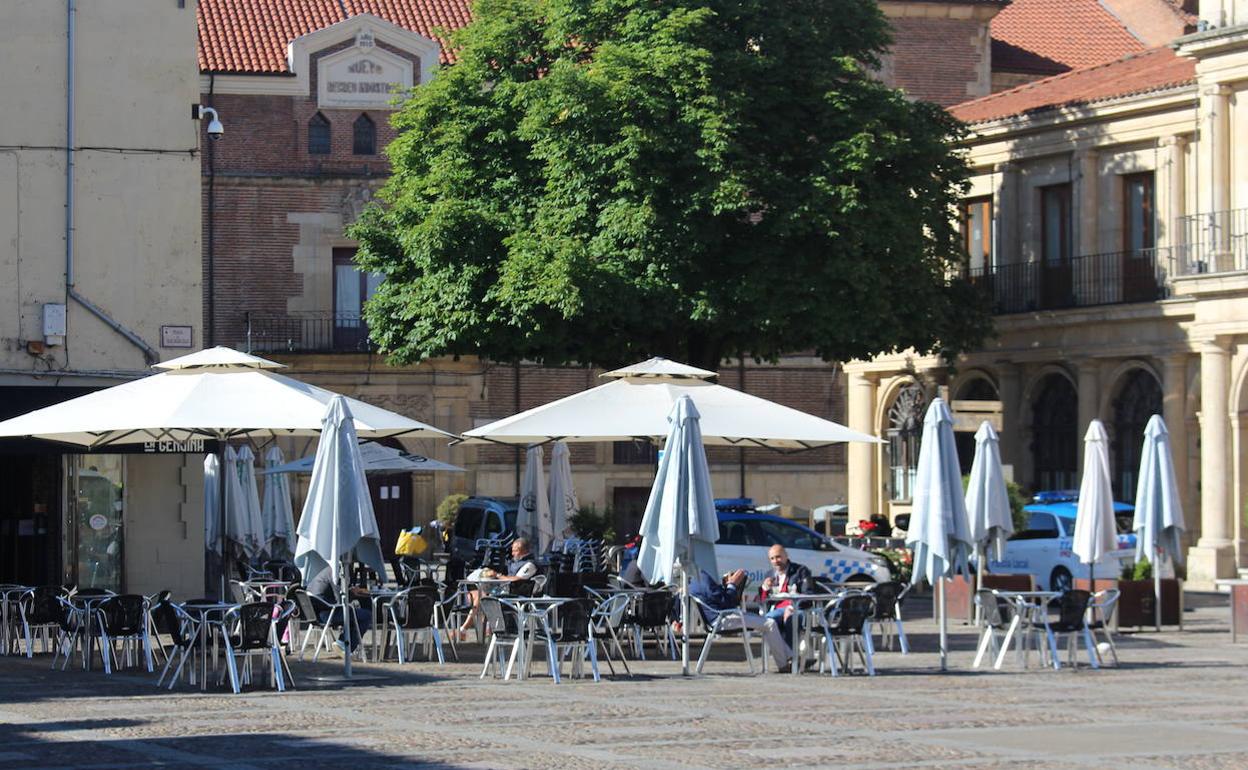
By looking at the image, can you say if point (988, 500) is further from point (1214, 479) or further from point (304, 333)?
point (304, 333)

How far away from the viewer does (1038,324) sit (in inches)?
1548

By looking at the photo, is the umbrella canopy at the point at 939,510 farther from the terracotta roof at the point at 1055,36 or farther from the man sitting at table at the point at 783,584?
the terracotta roof at the point at 1055,36

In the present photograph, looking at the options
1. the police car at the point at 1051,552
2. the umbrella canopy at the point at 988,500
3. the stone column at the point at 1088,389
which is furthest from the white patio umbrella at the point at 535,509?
the stone column at the point at 1088,389

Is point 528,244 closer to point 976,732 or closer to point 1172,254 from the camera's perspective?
point 1172,254

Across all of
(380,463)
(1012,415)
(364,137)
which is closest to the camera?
(380,463)

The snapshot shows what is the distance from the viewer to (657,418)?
23.2m

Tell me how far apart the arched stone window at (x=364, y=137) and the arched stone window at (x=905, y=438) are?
1498 cm

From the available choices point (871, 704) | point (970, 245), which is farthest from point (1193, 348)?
point (871, 704)

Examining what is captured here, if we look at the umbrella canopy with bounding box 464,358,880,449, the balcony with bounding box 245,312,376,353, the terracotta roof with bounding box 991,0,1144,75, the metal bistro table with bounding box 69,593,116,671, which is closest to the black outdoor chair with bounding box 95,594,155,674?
the metal bistro table with bounding box 69,593,116,671

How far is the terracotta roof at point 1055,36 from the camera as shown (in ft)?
185

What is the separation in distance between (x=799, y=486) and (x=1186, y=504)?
17442 mm

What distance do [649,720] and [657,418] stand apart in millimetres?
7533

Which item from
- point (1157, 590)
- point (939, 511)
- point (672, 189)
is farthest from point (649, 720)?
point (672, 189)

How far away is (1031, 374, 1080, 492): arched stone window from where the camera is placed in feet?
129
